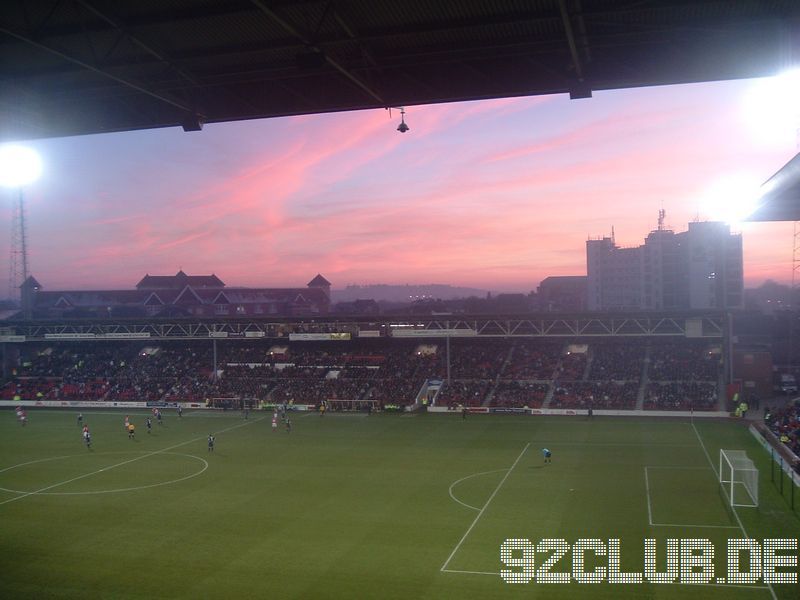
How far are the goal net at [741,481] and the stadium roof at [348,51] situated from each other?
19.2 metres

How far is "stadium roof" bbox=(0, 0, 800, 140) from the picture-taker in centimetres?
1008

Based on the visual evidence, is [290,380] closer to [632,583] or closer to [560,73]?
[632,583]

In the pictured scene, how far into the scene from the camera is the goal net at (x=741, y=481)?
25562 millimetres

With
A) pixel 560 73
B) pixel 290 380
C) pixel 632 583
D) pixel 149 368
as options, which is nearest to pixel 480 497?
pixel 632 583

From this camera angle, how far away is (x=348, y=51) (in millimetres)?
11789

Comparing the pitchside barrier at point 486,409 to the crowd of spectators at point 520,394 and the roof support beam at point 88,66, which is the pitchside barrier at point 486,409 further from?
the roof support beam at point 88,66

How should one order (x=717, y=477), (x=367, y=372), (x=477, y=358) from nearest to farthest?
(x=717, y=477) → (x=477, y=358) → (x=367, y=372)

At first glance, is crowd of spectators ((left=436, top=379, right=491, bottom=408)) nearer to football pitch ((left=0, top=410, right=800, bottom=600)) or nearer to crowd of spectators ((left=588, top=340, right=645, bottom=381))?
crowd of spectators ((left=588, top=340, right=645, bottom=381))

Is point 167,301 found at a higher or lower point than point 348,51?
lower

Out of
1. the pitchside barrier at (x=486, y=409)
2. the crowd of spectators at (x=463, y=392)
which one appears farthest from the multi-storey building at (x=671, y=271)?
the crowd of spectators at (x=463, y=392)

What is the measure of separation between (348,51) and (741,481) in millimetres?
25371

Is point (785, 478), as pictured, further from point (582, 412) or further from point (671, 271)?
point (671, 271)

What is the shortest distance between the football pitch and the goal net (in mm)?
530

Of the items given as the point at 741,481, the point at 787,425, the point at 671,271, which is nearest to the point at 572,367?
the point at 787,425
